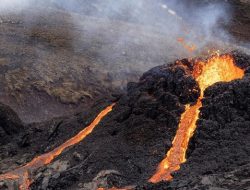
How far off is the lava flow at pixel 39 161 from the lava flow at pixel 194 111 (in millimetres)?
6833

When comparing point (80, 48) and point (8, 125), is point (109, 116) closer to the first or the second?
point (8, 125)

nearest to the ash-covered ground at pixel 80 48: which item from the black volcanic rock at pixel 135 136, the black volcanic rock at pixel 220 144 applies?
the black volcanic rock at pixel 135 136

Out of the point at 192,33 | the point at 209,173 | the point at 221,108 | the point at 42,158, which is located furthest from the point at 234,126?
the point at 192,33

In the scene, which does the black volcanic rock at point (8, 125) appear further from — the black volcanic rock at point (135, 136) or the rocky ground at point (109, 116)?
the black volcanic rock at point (135, 136)

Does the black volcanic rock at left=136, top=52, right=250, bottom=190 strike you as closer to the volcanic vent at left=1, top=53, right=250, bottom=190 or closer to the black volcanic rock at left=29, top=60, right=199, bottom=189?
the volcanic vent at left=1, top=53, right=250, bottom=190

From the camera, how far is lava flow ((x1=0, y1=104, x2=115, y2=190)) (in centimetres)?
3181

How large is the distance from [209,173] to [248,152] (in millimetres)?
3038

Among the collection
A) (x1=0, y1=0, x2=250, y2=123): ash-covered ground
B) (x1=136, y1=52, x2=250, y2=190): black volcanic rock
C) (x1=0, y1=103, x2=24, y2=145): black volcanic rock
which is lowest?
(x1=136, y1=52, x2=250, y2=190): black volcanic rock

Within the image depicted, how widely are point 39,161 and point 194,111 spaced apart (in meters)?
10.4

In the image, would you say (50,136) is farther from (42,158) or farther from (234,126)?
(234,126)

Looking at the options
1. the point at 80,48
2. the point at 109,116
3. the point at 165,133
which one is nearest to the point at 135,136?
the point at 165,133

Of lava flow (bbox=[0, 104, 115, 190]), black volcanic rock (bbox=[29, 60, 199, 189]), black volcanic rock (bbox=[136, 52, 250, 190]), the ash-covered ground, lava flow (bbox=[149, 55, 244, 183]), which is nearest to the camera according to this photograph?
black volcanic rock (bbox=[136, 52, 250, 190])

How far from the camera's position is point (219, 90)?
32.1m

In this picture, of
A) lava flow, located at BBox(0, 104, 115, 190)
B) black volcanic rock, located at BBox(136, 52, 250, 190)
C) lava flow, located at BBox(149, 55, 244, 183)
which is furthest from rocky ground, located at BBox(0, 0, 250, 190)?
lava flow, located at BBox(0, 104, 115, 190)
